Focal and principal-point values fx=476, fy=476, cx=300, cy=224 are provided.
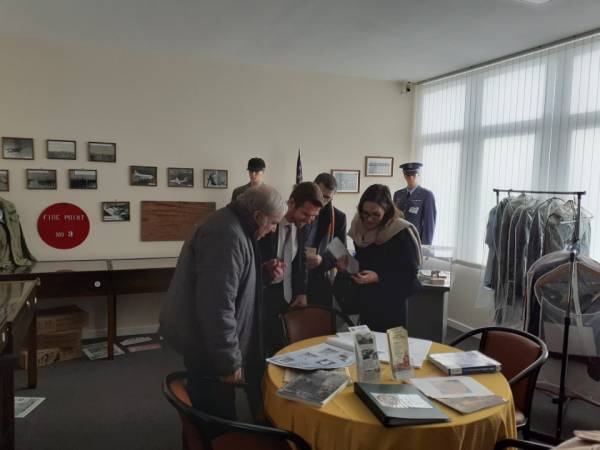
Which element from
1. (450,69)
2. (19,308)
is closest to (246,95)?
(450,69)

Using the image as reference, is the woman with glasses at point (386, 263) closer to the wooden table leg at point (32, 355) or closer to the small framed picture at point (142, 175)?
the wooden table leg at point (32, 355)

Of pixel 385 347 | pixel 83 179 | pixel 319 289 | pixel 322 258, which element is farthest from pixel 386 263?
pixel 83 179

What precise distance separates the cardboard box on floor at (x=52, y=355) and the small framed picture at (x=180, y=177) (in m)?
1.73

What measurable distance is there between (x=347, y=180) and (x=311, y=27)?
209 cm

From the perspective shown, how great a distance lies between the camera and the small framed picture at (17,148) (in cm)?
411

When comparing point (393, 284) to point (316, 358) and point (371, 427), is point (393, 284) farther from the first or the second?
point (371, 427)

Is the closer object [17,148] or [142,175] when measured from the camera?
[17,148]

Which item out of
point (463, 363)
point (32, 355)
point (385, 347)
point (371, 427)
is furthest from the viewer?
point (32, 355)

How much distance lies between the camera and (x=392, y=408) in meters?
1.62

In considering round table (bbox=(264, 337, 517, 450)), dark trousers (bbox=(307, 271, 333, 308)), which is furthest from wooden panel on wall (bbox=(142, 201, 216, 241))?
round table (bbox=(264, 337, 517, 450))

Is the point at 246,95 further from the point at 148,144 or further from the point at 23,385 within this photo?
the point at 23,385

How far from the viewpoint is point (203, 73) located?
4.71 m

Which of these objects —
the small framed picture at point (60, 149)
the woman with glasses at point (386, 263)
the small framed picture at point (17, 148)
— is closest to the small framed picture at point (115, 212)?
the small framed picture at point (60, 149)

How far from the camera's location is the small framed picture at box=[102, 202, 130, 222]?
4.48 metres
